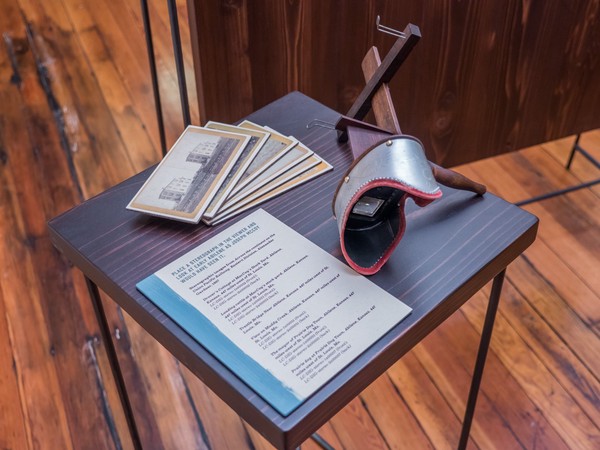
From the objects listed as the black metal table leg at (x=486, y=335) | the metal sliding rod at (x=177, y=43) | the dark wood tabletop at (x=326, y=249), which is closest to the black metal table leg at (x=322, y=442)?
the black metal table leg at (x=486, y=335)

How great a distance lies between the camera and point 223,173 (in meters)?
1.10

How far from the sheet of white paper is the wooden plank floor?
667 millimetres

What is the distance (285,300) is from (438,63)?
910mm

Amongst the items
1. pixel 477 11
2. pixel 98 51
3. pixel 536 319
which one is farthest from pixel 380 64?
pixel 98 51

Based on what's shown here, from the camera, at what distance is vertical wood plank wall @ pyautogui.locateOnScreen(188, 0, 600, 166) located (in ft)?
4.86

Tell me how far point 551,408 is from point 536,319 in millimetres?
254

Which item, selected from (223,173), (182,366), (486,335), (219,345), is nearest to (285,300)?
(219,345)

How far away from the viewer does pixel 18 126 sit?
2.40 metres

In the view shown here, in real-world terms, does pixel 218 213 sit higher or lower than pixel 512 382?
higher

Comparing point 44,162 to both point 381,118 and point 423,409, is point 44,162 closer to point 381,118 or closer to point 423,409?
point 423,409

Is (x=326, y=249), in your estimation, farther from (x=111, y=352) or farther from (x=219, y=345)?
(x=111, y=352)

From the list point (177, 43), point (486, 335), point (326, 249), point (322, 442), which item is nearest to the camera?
point (326, 249)

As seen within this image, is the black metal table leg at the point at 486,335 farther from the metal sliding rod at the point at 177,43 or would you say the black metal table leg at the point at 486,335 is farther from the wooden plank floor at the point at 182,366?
the metal sliding rod at the point at 177,43

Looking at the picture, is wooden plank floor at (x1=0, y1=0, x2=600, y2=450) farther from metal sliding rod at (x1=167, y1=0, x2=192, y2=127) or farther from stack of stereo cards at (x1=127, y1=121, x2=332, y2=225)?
stack of stereo cards at (x1=127, y1=121, x2=332, y2=225)
